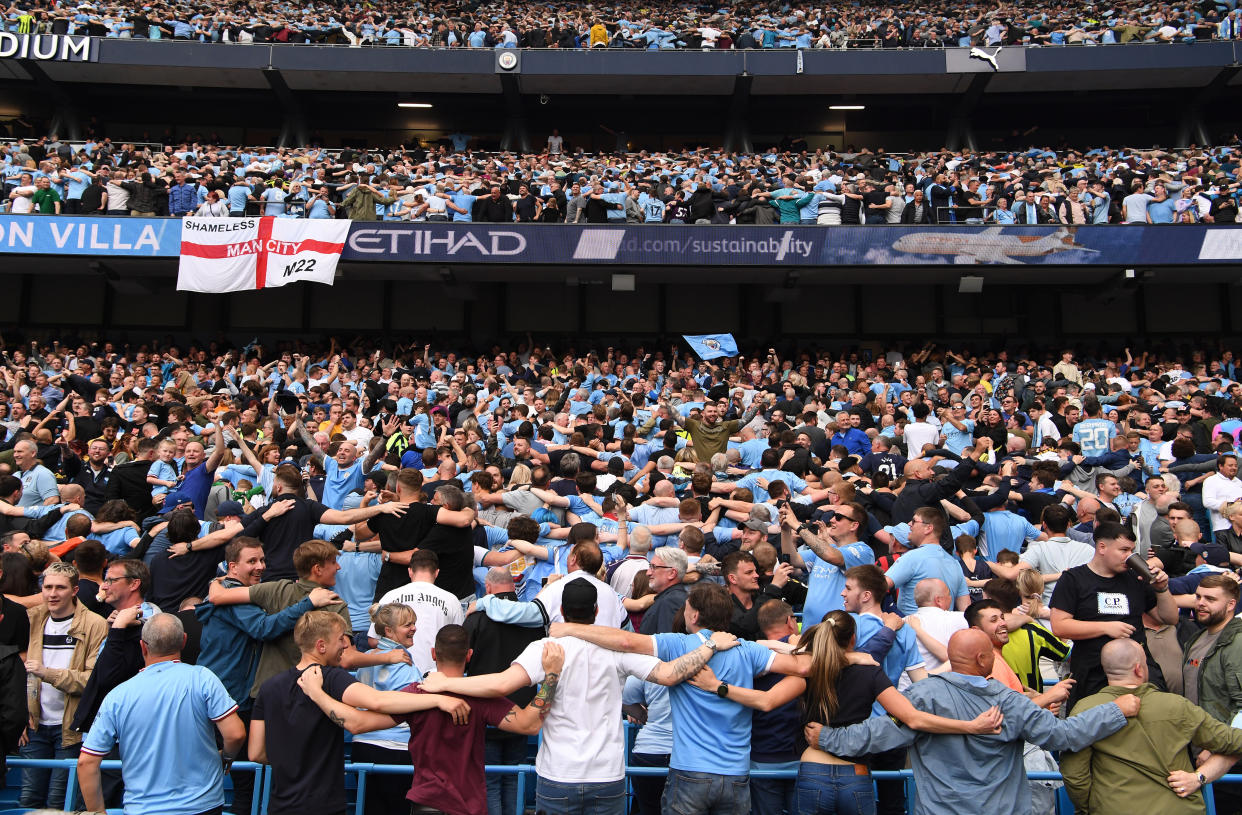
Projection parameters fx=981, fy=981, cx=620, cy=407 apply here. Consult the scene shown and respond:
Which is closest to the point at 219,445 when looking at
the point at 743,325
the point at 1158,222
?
the point at 743,325

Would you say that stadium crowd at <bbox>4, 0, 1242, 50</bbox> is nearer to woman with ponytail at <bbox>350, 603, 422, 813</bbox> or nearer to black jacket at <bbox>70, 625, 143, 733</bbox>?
black jacket at <bbox>70, 625, 143, 733</bbox>

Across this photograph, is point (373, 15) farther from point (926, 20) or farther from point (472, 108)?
point (926, 20)

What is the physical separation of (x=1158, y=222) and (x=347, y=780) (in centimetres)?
1972

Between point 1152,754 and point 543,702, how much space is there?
2.88 m

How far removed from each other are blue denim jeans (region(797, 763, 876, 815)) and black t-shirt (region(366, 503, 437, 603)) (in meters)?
3.07

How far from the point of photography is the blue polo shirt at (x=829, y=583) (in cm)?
644

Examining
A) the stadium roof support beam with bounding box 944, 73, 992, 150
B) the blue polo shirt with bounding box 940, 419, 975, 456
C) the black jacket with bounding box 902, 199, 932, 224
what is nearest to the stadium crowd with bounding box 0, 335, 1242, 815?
the blue polo shirt with bounding box 940, 419, 975, 456

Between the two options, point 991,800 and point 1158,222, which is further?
point 1158,222

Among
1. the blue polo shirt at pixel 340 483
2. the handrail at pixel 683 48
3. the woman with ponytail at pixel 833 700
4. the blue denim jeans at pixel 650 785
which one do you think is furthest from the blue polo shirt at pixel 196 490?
the handrail at pixel 683 48

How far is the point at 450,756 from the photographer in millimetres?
4531

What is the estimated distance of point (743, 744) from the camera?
478cm

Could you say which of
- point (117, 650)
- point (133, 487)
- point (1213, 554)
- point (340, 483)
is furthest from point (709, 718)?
point (133, 487)

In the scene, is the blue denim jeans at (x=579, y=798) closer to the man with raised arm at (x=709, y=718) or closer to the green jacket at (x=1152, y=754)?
the man with raised arm at (x=709, y=718)

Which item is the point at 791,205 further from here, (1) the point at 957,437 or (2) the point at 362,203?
(1) the point at 957,437
